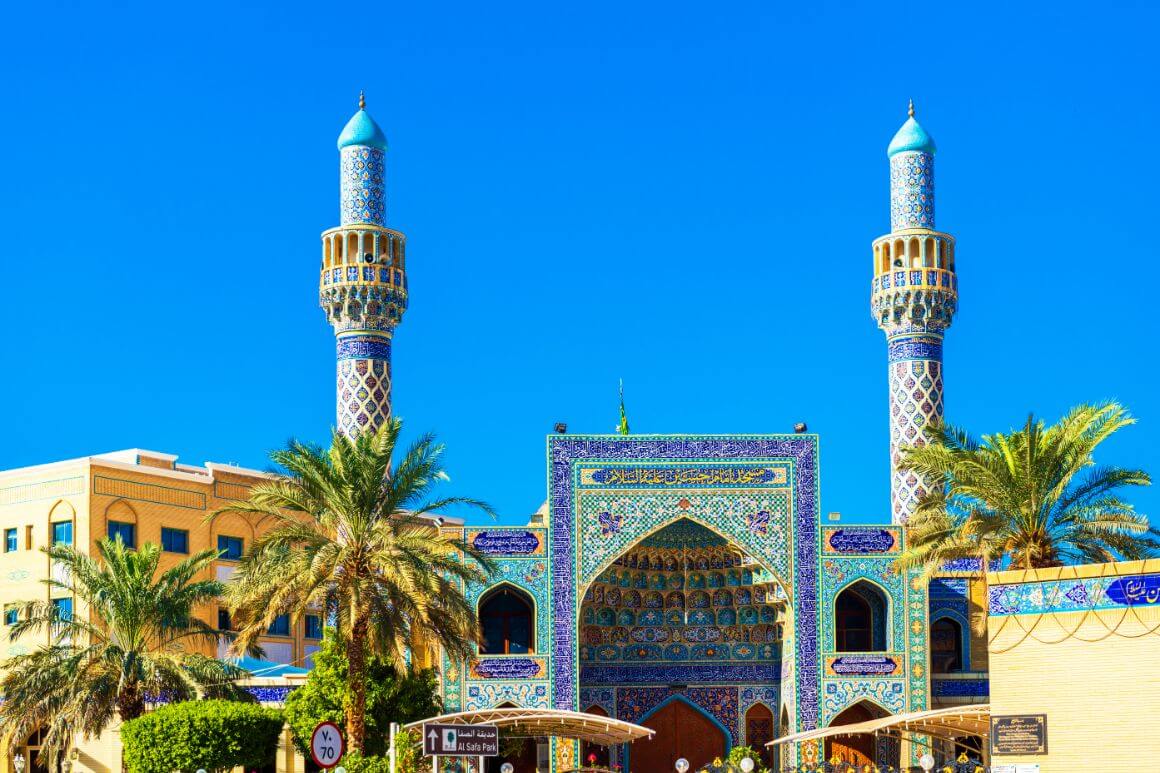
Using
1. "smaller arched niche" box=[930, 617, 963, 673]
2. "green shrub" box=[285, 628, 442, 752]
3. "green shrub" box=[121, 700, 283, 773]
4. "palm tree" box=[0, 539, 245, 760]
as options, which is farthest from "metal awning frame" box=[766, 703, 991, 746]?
"palm tree" box=[0, 539, 245, 760]

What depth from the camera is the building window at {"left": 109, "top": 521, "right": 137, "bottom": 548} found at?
39.4 m

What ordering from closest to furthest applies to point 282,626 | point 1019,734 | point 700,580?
point 1019,734
point 700,580
point 282,626

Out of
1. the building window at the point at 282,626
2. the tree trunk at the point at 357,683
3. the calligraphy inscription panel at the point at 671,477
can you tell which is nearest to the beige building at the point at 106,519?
the building window at the point at 282,626

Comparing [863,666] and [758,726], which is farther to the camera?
[758,726]

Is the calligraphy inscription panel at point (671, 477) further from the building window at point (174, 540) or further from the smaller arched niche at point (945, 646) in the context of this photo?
the building window at point (174, 540)

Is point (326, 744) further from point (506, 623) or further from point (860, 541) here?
point (860, 541)

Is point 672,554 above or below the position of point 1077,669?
above

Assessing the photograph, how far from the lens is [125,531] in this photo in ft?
131

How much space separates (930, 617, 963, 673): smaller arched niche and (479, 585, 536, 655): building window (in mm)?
8950

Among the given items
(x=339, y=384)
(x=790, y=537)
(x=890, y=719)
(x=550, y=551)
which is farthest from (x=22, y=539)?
(x=890, y=719)

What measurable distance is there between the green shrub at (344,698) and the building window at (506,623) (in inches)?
251

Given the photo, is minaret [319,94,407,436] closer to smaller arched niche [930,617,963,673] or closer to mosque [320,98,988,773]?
mosque [320,98,988,773]

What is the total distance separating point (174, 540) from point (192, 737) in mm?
11354

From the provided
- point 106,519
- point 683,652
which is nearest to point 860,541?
point 683,652
